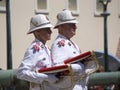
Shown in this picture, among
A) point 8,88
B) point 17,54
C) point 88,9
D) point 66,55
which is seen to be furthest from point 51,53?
point 88,9

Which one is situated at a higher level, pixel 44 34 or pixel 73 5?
pixel 44 34

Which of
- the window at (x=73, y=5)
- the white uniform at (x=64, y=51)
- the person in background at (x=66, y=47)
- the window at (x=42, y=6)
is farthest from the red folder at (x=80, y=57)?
the window at (x=73, y=5)

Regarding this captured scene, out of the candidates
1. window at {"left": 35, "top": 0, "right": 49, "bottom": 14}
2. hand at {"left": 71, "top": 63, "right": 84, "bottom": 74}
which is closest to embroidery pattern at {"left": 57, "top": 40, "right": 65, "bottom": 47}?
hand at {"left": 71, "top": 63, "right": 84, "bottom": 74}

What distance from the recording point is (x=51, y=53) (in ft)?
17.1

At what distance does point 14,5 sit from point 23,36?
4.45ft

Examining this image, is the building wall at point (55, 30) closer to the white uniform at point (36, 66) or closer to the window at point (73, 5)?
the window at point (73, 5)

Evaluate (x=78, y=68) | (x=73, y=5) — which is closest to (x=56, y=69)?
(x=78, y=68)

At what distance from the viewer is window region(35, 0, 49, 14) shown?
24.8 meters

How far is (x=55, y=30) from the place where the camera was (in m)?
23.9

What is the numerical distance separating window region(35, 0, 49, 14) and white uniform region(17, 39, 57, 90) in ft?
64.1

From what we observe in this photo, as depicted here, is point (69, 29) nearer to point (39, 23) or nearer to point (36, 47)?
point (39, 23)

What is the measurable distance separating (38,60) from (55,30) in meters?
18.9

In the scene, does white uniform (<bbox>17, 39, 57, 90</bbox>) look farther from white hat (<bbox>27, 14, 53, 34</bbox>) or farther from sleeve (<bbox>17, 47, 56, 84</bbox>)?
white hat (<bbox>27, 14, 53, 34</bbox>)

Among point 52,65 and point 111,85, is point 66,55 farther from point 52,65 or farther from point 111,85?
A: point 111,85
